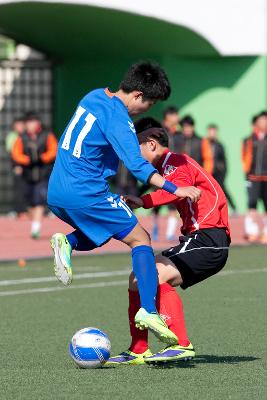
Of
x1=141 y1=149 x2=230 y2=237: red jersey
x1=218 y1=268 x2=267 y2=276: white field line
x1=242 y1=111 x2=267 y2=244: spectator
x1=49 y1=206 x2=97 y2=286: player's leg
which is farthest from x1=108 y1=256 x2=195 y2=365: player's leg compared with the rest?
x1=242 y1=111 x2=267 y2=244: spectator

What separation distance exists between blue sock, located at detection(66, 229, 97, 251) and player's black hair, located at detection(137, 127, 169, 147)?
2.48 feet

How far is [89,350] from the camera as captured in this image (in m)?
8.79

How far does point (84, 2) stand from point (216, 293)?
11084 mm

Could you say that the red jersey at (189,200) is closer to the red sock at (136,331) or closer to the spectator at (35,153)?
the red sock at (136,331)

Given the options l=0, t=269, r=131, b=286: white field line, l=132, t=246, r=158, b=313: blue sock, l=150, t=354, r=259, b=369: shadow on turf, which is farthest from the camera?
l=0, t=269, r=131, b=286: white field line

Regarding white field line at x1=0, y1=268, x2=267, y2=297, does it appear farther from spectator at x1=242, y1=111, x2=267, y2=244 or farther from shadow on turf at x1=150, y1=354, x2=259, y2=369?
shadow on turf at x1=150, y1=354, x2=259, y2=369

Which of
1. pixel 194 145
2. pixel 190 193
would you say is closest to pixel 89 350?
pixel 190 193

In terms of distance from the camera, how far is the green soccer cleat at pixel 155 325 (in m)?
8.38

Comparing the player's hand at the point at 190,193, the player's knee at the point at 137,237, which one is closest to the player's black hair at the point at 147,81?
the player's hand at the point at 190,193

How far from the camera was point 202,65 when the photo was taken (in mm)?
27109

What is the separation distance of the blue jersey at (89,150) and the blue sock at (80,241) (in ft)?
1.16

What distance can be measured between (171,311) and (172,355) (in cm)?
31

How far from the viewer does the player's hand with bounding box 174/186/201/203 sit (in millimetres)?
8391

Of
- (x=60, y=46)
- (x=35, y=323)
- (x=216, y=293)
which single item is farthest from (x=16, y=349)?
(x=60, y=46)
